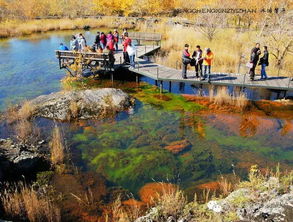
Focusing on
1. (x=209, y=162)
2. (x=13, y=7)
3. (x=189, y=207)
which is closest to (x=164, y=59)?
(x=209, y=162)

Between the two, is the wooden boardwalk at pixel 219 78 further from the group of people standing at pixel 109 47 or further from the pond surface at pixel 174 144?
the pond surface at pixel 174 144

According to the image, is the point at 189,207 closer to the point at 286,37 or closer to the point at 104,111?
the point at 104,111

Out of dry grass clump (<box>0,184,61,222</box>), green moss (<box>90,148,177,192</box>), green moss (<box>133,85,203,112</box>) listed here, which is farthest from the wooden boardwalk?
dry grass clump (<box>0,184,61,222</box>)

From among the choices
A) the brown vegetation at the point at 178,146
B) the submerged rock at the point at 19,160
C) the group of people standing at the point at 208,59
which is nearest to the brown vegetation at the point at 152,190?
the brown vegetation at the point at 178,146

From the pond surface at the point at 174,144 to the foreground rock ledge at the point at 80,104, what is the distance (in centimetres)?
55

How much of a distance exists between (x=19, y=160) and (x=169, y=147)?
204 inches

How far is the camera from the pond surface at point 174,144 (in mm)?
9523

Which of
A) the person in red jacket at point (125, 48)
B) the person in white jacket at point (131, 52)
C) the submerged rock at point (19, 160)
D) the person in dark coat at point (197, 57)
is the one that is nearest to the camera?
the submerged rock at point (19, 160)

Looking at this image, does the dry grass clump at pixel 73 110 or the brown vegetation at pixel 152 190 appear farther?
the dry grass clump at pixel 73 110

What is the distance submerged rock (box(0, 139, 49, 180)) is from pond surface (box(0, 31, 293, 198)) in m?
1.21

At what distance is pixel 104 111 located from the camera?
44.2 ft

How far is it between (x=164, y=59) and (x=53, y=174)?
41.9ft

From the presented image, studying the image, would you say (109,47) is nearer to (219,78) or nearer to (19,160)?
(219,78)

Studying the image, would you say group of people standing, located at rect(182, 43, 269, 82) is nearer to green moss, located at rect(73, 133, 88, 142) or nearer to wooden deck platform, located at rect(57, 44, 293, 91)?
wooden deck platform, located at rect(57, 44, 293, 91)
